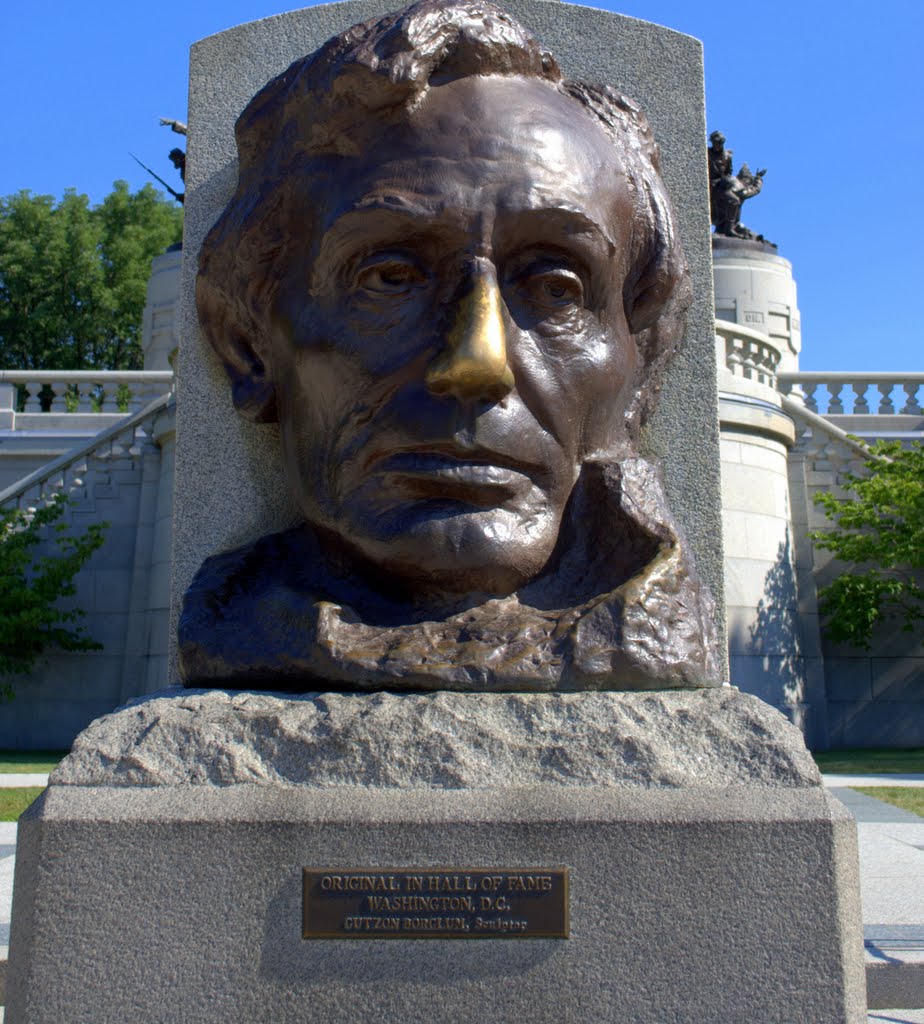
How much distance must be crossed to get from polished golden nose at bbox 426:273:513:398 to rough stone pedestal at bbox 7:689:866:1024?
1027mm

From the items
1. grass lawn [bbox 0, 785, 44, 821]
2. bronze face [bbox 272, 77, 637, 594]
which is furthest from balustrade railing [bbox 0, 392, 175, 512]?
bronze face [bbox 272, 77, 637, 594]

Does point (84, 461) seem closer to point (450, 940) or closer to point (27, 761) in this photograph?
point (27, 761)

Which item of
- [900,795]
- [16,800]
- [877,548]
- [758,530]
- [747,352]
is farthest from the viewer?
[877,548]

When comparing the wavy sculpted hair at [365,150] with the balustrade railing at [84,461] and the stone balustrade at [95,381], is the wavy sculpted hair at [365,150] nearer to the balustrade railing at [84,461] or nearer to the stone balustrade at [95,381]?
the balustrade railing at [84,461]

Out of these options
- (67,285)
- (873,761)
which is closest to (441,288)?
(873,761)

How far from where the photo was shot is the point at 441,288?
3180mm

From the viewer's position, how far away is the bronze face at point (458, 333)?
10.1ft

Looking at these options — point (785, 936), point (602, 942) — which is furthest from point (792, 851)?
point (602, 942)

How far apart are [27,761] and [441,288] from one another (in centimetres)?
1246

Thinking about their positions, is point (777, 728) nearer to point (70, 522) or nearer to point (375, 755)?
point (375, 755)

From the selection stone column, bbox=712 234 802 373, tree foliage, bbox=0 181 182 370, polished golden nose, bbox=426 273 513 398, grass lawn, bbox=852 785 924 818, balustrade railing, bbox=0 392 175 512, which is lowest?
grass lawn, bbox=852 785 924 818

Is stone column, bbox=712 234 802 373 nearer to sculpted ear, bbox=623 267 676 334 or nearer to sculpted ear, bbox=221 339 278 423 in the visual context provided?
sculpted ear, bbox=623 267 676 334

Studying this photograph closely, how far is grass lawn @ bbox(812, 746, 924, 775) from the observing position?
1187 centimetres

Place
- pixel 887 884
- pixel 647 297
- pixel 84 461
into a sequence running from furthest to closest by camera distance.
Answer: pixel 84 461
pixel 887 884
pixel 647 297
